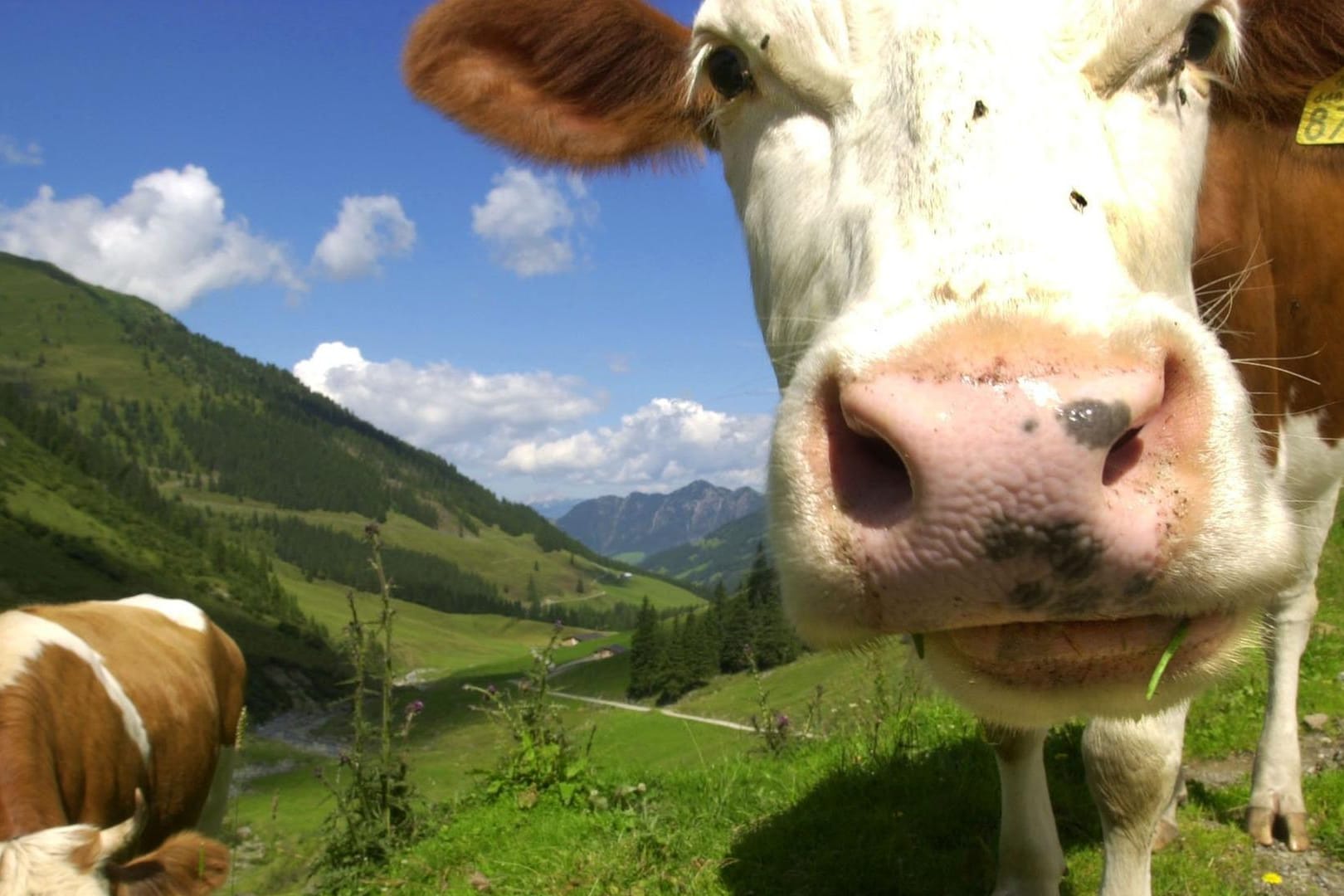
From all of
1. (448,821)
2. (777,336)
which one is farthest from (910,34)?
(448,821)

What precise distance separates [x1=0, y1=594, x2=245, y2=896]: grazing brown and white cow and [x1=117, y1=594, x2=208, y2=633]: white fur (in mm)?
27

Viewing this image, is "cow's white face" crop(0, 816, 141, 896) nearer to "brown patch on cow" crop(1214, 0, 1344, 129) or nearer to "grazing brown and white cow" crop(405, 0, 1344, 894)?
"grazing brown and white cow" crop(405, 0, 1344, 894)

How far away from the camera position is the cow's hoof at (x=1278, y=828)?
175 inches

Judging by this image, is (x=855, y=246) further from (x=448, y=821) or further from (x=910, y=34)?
(x=448, y=821)

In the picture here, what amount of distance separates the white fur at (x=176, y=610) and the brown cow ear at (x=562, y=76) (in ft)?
24.3

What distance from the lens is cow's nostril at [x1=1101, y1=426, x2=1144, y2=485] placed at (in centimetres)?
146

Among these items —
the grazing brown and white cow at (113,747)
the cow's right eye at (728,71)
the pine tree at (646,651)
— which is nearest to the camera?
the cow's right eye at (728,71)

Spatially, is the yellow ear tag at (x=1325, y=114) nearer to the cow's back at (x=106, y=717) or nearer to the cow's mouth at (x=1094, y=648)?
the cow's mouth at (x=1094, y=648)

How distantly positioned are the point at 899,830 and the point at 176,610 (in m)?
8.15

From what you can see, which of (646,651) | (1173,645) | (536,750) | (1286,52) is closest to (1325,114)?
(1286,52)

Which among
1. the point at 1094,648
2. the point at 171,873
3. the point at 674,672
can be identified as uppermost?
the point at 1094,648

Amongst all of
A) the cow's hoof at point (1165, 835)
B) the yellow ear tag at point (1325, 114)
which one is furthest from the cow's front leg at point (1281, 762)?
the yellow ear tag at point (1325, 114)

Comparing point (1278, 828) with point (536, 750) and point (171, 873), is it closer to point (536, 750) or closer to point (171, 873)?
point (536, 750)

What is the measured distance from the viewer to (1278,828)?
4.54 meters
